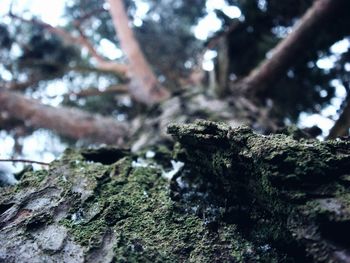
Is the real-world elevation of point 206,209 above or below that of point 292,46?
below

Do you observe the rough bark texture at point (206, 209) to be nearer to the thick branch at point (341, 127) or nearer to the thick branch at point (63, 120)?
the thick branch at point (341, 127)

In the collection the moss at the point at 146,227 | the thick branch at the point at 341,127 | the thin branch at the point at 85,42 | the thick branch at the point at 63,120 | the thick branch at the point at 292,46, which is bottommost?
the moss at the point at 146,227

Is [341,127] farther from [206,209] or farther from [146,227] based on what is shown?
[146,227]

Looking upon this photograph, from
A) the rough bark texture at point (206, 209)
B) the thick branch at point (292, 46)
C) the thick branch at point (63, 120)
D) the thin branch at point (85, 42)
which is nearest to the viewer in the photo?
the rough bark texture at point (206, 209)

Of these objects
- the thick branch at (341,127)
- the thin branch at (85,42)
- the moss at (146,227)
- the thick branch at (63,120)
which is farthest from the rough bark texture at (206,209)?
the thin branch at (85,42)

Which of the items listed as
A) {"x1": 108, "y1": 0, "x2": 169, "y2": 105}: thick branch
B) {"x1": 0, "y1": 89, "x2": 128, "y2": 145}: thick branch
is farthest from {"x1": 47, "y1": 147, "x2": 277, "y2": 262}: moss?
{"x1": 108, "y1": 0, "x2": 169, "y2": 105}: thick branch

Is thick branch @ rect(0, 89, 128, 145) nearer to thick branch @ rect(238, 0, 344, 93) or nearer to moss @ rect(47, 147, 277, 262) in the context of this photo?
thick branch @ rect(238, 0, 344, 93)

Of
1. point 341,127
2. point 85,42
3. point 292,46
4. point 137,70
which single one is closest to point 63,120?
point 137,70
